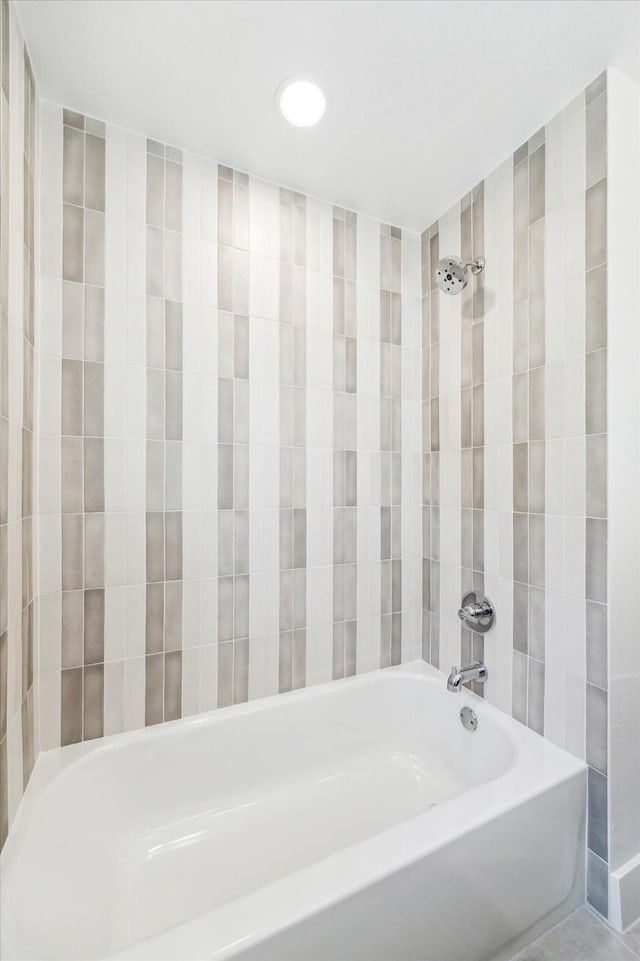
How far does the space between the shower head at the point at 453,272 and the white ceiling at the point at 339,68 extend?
1.15ft

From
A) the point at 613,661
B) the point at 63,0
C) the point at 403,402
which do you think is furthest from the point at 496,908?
the point at 63,0

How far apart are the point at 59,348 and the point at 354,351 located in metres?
1.08

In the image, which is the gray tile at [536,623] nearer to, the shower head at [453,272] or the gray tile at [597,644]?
the gray tile at [597,644]

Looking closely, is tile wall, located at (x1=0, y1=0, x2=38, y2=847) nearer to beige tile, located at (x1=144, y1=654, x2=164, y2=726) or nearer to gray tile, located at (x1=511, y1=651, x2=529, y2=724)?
beige tile, located at (x1=144, y1=654, x2=164, y2=726)

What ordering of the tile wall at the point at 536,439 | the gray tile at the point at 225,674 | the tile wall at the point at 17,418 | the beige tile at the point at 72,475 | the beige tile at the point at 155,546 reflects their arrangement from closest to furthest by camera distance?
the tile wall at the point at 17,418 → the tile wall at the point at 536,439 → the beige tile at the point at 72,475 → the beige tile at the point at 155,546 → the gray tile at the point at 225,674

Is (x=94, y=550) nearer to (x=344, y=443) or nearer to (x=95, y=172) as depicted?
(x=344, y=443)

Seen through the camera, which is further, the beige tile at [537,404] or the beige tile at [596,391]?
the beige tile at [537,404]

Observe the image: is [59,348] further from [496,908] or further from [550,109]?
[496,908]

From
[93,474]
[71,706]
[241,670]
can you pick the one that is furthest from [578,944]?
[93,474]

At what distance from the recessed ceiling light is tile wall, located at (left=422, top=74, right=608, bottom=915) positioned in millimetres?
711

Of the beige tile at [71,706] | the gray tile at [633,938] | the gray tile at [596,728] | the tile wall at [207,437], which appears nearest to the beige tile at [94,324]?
the tile wall at [207,437]

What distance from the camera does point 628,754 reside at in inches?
49.3

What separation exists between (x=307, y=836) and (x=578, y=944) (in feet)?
2.58

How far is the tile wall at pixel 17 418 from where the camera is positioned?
1.02m
